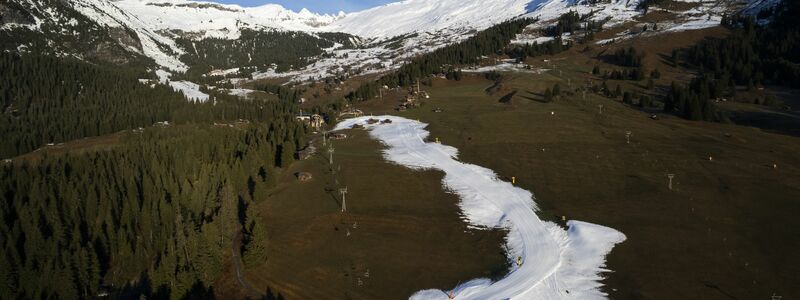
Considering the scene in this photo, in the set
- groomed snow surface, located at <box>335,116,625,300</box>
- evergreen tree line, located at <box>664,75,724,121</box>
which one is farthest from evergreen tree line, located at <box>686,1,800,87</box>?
groomed snow surface, located at <box>335,116,625,300</box>

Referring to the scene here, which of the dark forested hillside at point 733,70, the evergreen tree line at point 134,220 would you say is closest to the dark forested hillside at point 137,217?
the evergreen tree line at point 134,220

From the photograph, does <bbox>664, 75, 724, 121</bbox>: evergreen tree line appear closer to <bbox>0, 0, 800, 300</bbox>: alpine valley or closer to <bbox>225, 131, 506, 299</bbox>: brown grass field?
<bbox>0, 0, 800, 300</bbox>: alpine valley

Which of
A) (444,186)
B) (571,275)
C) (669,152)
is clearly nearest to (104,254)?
(444,186)

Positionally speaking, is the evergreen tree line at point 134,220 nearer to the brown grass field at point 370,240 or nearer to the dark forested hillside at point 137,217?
the dark forested hillside at point 137,217

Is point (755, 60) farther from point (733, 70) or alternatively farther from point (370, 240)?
point (370, 240)

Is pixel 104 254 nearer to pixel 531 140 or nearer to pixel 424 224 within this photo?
pixel 424 224

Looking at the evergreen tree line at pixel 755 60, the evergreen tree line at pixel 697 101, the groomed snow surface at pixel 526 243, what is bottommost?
the groomed snow surface at pixel 526 243
